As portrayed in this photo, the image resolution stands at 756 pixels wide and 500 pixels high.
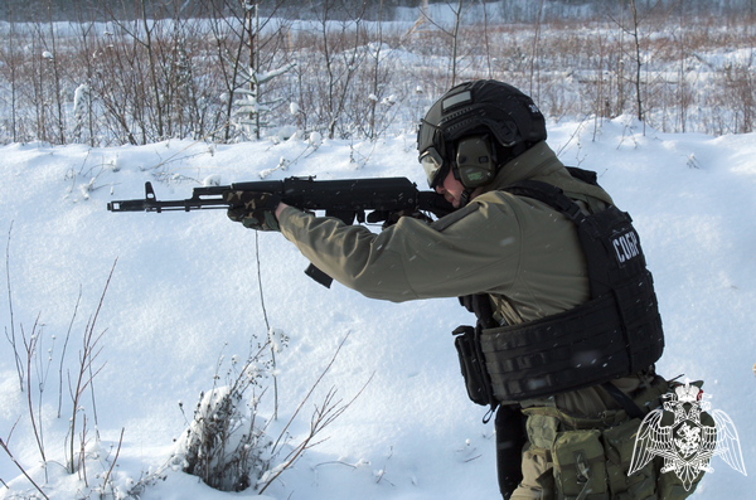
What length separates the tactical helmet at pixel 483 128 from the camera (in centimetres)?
175

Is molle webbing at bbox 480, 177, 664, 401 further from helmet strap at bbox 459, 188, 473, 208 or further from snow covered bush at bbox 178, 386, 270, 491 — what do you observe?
snow covered bush at bbox 178, 386, 270, 491

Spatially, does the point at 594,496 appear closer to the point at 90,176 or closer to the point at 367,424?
the point at 367,424

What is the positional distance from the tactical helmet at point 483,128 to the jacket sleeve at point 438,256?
0.86ft

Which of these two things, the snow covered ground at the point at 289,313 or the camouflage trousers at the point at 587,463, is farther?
the snow covered ground at the point at 289,313

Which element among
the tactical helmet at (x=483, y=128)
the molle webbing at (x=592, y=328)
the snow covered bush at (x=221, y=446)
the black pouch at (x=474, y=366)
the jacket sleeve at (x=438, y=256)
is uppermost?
the tactical helmet at (x=483, y=128)

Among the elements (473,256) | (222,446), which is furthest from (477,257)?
(222,446)

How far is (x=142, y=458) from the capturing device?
2643 millimetres

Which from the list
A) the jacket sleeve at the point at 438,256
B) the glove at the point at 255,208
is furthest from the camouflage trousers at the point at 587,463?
the glove at the point at 255,208

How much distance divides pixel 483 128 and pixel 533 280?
478 millimetres

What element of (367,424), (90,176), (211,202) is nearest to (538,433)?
(211,202)

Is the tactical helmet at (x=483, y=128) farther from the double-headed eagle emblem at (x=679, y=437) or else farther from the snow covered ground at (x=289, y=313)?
the snow covered ground at (x=289, y=313)

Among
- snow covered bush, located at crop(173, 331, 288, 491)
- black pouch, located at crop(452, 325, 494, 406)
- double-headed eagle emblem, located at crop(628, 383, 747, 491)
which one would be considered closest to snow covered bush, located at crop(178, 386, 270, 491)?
snow covered bush, located at crop(173, 331, 288, 491)

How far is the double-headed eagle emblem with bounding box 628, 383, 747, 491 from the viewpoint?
167 cm

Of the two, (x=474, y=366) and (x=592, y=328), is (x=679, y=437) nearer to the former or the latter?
(x=592, y=328)
